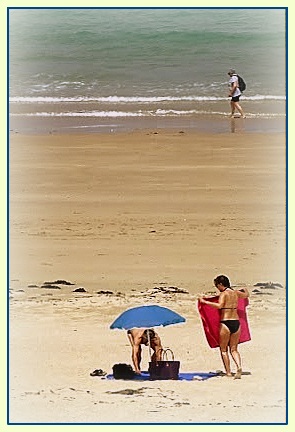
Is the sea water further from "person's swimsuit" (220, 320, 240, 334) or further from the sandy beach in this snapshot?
"person's swimsuit" (220, 320, 240, 334)

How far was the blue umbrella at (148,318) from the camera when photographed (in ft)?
32.4

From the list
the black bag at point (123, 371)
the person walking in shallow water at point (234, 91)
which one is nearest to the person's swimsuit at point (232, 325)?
Result: the black bag at point (123, 371)

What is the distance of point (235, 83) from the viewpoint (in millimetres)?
17172

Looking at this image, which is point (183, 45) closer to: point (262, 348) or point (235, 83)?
point (235, 83)

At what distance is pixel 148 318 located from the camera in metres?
9.90

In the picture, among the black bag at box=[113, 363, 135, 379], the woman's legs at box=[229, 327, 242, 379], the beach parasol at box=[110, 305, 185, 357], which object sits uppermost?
the beach parasol at box=[110, 305, 185, 357]

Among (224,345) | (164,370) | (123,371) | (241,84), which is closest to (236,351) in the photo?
(224,345)

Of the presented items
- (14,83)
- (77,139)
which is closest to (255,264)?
(77,139)

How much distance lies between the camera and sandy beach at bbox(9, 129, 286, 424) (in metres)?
9.98

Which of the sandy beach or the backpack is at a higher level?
the backpack

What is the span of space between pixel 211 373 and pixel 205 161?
5311 millimetres

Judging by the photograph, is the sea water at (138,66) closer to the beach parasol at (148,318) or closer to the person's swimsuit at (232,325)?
the person's swimsuit at (232,325)

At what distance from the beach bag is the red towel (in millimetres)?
417

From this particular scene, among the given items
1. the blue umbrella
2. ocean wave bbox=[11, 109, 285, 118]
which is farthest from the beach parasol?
ocean wave bbox=[11, 109, 285, 118]
